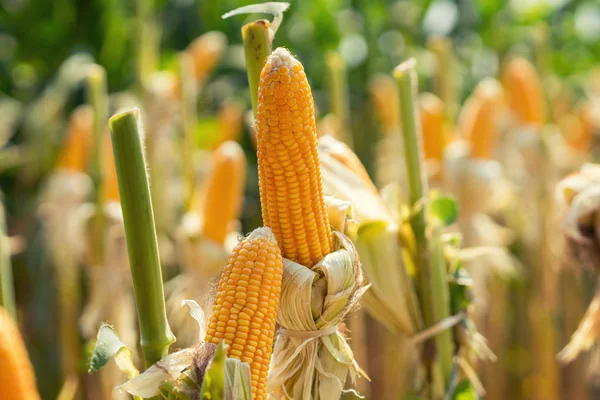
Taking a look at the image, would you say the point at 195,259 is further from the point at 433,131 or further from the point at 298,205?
the point at 298,205

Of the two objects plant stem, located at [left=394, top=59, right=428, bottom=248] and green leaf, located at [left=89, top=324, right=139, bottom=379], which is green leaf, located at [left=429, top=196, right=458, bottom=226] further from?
green leaf, located at [left=89, top=324, right=139, bottom=379]

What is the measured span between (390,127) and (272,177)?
2.45 metres

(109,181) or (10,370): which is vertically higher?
(109,181)

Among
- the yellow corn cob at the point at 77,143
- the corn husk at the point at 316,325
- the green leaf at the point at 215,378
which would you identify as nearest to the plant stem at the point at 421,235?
the corn husk at the point at 316,325

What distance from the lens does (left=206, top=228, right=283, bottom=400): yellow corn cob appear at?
0.77 metres

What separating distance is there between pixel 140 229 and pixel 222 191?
120cm

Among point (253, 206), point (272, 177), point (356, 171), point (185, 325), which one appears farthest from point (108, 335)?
point (253, 206)

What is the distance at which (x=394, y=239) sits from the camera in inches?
50.7

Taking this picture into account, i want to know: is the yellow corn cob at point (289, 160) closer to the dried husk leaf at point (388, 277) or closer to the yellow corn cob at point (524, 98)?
the dried husk leaf at point (388, 277)

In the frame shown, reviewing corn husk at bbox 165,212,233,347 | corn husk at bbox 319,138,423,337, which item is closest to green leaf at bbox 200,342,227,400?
corn husk at bbox 319,138,423,337

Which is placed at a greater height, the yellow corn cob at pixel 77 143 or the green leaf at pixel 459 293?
the yellow corn cob at pixel 77 143

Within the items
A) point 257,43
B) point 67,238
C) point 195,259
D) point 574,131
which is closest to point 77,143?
point 67,238

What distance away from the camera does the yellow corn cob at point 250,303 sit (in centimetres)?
77

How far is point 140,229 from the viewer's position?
79cm
